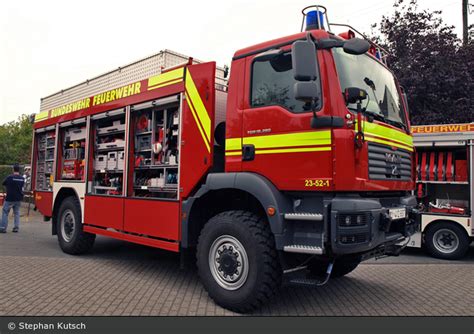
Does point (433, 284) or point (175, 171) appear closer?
point (175, 171)

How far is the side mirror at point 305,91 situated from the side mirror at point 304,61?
0.07 meters

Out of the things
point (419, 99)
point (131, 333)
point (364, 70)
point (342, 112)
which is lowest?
point (131, 333)

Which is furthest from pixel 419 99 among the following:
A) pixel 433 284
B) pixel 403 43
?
pixel 433 284

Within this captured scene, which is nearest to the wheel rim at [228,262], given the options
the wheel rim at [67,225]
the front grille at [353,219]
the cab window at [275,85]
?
the front grille at [353,219]

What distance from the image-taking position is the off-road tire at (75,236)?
22.8 feet

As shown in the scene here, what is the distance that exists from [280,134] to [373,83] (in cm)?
136

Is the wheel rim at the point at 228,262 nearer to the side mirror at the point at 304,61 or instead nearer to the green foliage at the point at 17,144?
the side mirror at the point at 304,61

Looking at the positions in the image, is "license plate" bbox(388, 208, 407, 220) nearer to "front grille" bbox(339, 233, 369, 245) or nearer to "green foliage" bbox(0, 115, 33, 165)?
"front grille" bbox(339, 233, 369, 245)

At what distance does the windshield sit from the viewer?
407 cm

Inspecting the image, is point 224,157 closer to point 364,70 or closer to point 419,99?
point 364,70

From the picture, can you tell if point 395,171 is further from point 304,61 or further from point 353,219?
point 304,61

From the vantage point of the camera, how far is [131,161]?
6031mm

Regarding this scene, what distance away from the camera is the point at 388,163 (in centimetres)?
429

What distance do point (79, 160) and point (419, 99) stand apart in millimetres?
10895
